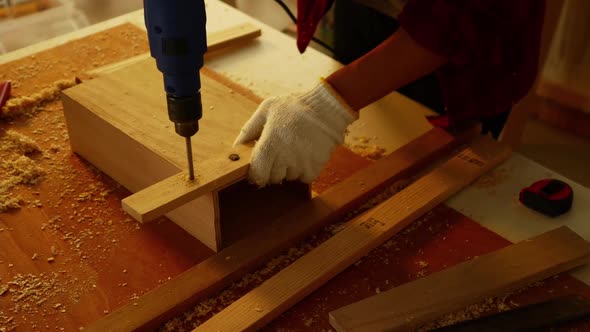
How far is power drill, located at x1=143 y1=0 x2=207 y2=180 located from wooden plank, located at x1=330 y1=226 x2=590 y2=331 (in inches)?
13.1

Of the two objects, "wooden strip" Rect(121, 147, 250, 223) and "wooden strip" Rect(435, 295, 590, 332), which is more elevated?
"wooden strip" Rect(121, 147, 250, 223)

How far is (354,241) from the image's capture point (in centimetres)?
99

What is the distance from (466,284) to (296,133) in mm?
333

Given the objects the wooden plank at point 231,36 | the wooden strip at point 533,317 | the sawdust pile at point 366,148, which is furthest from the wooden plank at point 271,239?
the wooden plank at point 231,36

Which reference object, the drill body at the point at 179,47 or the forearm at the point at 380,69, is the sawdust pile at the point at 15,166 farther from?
the forearm at the point at 380,69

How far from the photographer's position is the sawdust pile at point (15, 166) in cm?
110

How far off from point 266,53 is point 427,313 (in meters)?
0.85

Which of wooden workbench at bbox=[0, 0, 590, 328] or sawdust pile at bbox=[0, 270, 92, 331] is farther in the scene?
wooden workbench at bbox=[0, 0, 590, 328]

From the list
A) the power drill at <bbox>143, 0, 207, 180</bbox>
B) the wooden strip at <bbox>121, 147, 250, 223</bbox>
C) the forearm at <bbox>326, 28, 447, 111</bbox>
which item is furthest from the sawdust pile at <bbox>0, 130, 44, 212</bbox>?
the forearm at <bbox>326, 28, 447, 111</bbox>

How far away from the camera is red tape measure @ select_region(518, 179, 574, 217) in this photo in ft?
3.52

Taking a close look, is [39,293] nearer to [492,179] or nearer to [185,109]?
[185,109]

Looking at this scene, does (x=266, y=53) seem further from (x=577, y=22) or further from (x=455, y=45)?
(x=577, y=22)

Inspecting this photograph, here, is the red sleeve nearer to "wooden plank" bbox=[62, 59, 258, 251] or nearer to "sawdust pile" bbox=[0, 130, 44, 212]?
"wooden plank" bbox=[62, 59, 258, 251]

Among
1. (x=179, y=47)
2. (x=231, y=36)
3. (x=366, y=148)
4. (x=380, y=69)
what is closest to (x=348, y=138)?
(x=366, y=148)
